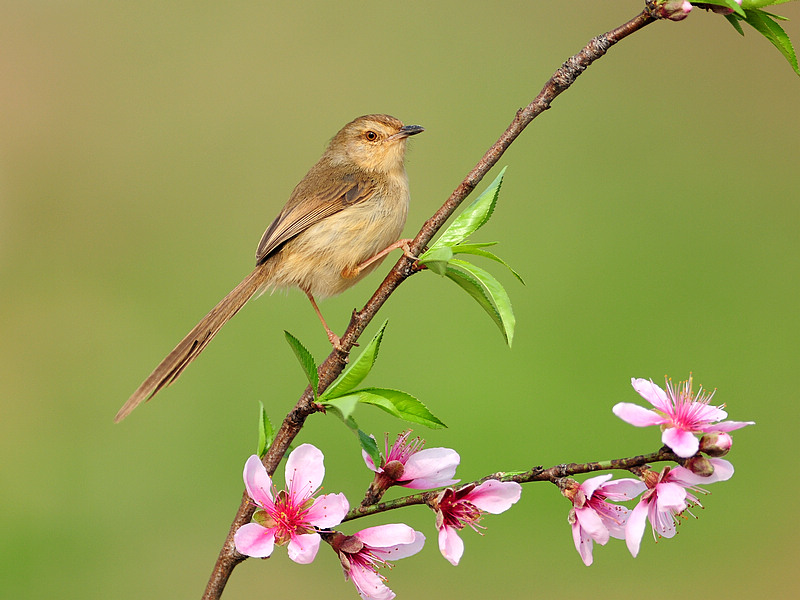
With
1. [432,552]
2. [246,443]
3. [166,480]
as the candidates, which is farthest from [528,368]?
[166,480]

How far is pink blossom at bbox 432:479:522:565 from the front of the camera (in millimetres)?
1488

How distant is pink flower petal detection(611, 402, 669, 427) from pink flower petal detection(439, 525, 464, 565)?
36cm

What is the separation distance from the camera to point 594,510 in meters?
1.54

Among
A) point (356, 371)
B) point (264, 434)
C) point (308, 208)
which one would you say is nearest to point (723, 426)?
point (356, 371)

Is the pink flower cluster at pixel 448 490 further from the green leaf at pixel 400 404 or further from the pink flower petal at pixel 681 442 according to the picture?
the pink flower petal at pixel 681 442

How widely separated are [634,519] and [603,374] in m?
5.50

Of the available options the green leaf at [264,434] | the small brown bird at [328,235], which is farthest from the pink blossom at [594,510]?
the small brown bird at [328,235]

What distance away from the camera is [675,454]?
1425 mm

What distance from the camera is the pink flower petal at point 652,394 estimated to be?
1.50 m

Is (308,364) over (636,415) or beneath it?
beneath

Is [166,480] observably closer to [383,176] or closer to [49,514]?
[49,514]

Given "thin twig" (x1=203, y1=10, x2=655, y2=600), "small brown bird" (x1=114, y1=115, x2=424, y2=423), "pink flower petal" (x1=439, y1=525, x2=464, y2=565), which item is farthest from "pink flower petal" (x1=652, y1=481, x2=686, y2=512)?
"small brown bird" (x1=114, y1=115, x2=424, y2=423)

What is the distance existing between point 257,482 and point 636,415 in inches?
24.7

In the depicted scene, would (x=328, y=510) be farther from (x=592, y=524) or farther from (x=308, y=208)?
(x=308, y=208)
